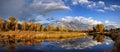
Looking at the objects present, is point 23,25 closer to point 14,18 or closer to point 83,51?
point 14,18

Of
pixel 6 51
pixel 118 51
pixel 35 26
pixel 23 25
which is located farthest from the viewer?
pixel 35 26

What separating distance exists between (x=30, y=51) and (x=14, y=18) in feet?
212

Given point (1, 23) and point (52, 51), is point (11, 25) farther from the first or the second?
point (52, 51)

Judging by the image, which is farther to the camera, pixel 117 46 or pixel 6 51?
pixel 6 51

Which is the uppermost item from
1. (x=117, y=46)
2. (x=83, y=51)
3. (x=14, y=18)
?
(x=14, y=18)

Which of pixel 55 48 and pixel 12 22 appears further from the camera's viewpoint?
pixel 12 22

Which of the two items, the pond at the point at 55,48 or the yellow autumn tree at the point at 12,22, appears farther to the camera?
the yellow autumn tree at the point at 12,22

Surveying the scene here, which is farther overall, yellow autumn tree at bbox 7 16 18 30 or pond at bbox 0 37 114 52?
yellow autumn tree at bbox 7 16 18 30

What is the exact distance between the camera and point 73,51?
30.2m

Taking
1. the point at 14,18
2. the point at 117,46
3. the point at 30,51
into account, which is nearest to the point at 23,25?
the point at 14,18

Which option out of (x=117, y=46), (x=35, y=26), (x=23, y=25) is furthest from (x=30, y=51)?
(x=35, y=26)

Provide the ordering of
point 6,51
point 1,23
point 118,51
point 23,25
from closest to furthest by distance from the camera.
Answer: point 118,51 → point 6,51 → point 1,23 → point 23,25

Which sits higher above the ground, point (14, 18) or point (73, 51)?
point (14, 18)

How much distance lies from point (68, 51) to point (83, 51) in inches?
85.2
